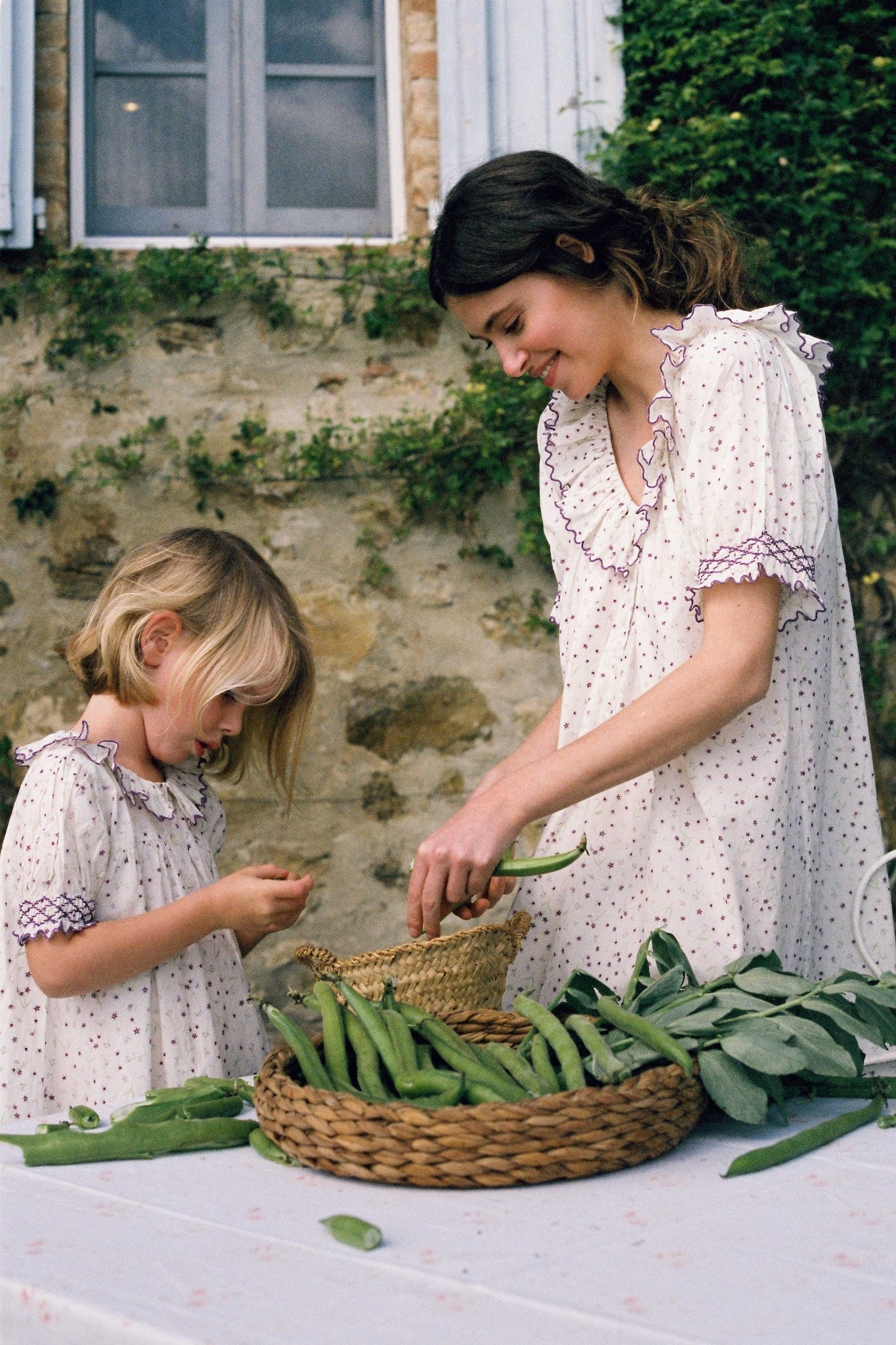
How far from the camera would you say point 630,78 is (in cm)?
416

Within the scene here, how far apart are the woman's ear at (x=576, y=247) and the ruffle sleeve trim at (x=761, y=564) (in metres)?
0.55

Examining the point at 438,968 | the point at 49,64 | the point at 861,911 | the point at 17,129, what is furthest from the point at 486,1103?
the point at 49,64

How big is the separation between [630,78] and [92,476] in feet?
7.06

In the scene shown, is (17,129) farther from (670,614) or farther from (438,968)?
(438,968)

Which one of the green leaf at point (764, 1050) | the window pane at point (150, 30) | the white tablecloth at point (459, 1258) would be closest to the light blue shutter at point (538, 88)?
the window pane at point (150, 30)

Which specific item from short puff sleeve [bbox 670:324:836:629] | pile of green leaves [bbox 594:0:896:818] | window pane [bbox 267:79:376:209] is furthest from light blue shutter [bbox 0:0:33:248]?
short puff sleeve [bbox 670:324:836:629]

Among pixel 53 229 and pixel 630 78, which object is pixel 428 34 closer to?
pixel 630 78

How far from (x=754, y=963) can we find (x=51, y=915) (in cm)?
108

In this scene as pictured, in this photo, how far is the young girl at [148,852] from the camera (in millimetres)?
2023

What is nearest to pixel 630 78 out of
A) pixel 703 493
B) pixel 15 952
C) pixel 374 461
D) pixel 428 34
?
pixel 428 34

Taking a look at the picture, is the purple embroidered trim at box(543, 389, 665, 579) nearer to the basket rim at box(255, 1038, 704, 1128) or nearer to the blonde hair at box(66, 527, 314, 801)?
the blonde hair at box(66, 527, 314, 801)

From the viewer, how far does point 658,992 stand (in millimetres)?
1472

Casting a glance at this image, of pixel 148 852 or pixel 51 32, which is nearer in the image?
pixel 148 852

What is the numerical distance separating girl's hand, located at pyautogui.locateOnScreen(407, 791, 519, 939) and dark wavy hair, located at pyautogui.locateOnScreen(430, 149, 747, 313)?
825 mm
